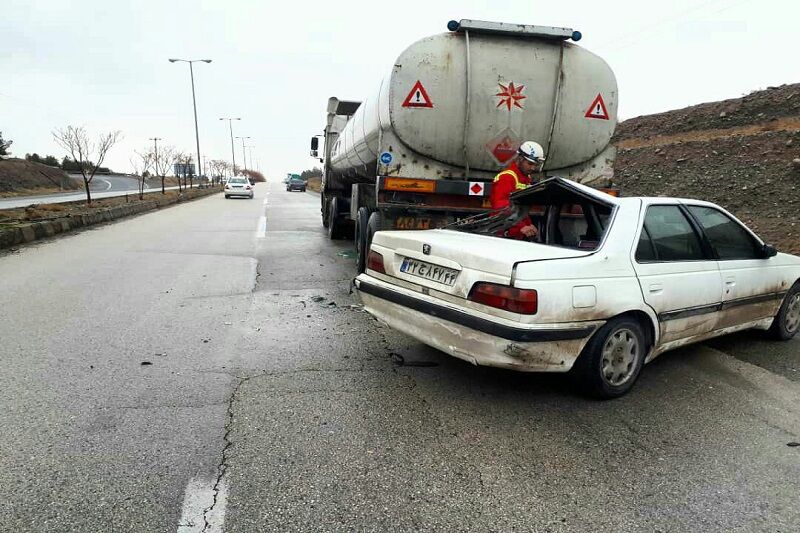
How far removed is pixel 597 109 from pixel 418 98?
2.33 metres

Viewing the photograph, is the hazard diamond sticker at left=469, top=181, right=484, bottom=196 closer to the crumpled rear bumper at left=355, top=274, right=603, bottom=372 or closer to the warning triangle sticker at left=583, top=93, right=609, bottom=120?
the warning triangle sticker at left=583, top=93, right=609, bottom=120

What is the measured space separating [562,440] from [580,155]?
4771 millimetres

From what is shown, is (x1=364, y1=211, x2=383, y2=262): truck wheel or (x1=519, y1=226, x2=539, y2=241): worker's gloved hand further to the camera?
(x1=364, y1=211, x2=383, y2=262): truck wheel

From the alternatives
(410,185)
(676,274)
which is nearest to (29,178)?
(410,185)

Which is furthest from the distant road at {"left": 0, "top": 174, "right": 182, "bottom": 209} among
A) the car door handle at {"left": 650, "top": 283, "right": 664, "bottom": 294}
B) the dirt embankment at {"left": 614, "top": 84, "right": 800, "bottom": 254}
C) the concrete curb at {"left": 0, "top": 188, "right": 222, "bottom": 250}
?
the car door handle at {"left": 650, "top": 283, "right": 664, "bottom": 294}

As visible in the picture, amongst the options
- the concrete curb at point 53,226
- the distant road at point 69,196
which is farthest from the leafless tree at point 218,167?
the concrete curb at point 53,226

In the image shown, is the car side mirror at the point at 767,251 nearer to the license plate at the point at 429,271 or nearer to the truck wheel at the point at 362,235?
the license plate at the point at 429,271

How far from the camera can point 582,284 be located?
3.24 metres

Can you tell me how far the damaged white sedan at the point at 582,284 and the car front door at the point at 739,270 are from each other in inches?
0.5

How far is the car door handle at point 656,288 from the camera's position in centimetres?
358

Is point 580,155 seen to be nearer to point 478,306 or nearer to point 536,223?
point 536,223

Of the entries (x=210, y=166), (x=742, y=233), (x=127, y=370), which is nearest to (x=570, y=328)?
(x=742, y=233)

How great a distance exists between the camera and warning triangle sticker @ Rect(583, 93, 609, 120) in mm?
6605

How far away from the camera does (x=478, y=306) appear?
3299 millimetres
